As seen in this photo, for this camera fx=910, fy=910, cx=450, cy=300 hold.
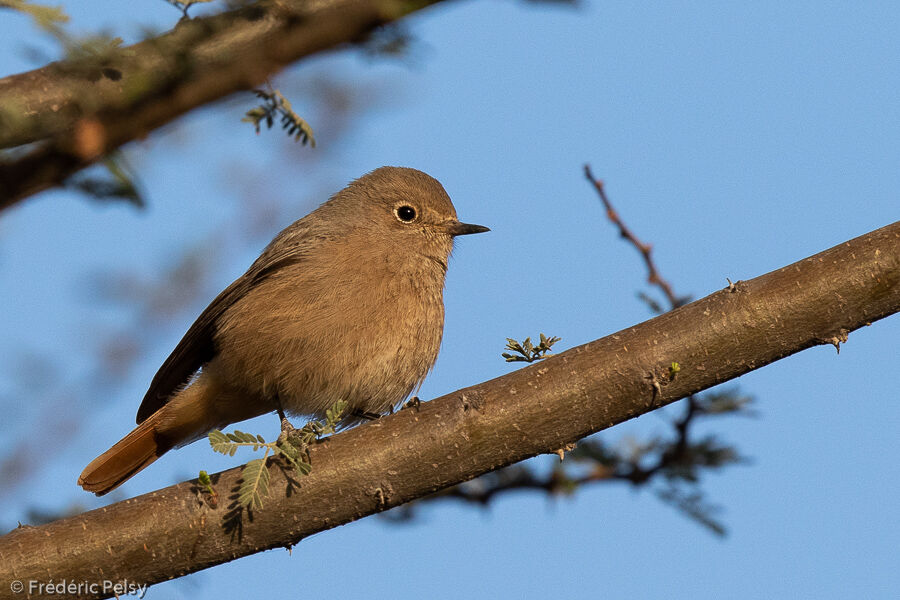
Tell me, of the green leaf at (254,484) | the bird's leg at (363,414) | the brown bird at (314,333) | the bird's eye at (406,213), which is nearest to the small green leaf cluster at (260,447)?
the green leaf at (254,484)

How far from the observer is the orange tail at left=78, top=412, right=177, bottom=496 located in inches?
229

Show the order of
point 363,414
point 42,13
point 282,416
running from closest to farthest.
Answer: point 42,13, point 282,416, point 363,414

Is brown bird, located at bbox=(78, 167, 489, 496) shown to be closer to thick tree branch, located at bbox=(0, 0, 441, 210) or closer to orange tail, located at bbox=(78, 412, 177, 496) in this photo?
orange tail, located at bbox=(78, 412, 177, 496)

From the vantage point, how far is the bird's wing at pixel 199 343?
6227 mm

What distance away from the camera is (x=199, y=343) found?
640 centimetres

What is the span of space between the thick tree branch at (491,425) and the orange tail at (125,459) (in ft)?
6.08

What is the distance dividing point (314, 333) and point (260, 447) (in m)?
1.57

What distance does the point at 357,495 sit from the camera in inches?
163

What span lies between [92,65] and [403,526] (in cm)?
314

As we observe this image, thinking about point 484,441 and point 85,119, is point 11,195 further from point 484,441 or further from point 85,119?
point 484,441

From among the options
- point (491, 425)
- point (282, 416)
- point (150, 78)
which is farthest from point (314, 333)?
point (150, 78)

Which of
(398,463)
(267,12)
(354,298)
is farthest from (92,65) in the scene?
(354,298)

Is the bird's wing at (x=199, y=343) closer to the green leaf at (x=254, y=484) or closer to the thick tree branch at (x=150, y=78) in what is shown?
the green leaf at (x=254, y=484)

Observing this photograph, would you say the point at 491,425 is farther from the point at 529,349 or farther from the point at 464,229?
the point at 464,229
